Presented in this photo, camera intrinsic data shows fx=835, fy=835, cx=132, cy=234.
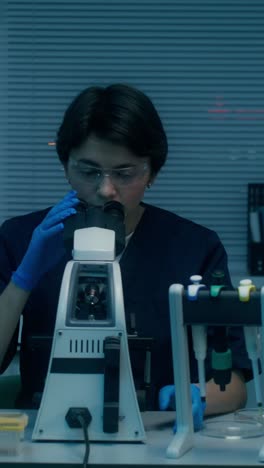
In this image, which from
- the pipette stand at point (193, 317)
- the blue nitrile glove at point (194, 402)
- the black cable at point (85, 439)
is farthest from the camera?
the blue nitrile glove at point (194, 402)

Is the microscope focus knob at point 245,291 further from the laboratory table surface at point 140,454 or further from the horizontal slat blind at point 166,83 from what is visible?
the horizontal slat blind at point 166,83

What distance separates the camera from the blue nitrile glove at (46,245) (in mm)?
1702

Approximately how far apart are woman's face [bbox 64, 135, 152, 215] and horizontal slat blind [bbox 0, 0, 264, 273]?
1.73 metres

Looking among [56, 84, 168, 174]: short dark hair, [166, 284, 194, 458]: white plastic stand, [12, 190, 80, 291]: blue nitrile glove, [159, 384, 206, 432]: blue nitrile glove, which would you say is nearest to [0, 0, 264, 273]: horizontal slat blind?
[56, 84, 168, 174]: short dark hair

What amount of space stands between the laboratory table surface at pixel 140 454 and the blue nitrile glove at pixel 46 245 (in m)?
0.43

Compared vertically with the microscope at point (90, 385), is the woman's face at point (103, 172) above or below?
above

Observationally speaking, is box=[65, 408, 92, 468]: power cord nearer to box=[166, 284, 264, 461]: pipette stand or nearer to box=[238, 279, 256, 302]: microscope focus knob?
box=[166, 284, 264, 461]: pipette stand

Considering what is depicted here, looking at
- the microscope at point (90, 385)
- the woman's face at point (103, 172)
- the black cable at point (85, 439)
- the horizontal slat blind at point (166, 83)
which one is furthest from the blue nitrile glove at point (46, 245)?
the horizontal slat blind at point (166, 83)

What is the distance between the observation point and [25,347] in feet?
6.55

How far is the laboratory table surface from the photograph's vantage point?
4.02ft

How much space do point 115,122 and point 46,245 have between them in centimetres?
36

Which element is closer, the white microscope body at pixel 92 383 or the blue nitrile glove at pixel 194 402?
the white microscope body at pixel 92 383

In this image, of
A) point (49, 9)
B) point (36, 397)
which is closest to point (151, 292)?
point (36, 397)

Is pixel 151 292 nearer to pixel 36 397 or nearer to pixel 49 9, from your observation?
pixel 36 397
